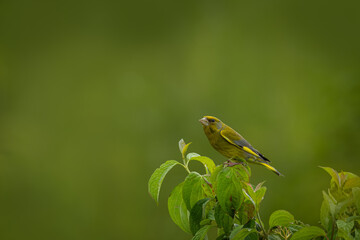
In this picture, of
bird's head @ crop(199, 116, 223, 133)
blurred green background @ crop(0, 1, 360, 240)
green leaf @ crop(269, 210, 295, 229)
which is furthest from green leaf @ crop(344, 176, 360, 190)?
blurred green background @ crop(0, 1, 360, 240)

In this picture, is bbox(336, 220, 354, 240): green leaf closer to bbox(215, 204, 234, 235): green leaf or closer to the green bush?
the green bush

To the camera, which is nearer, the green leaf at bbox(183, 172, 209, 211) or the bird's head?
the green leaf at bbox(183, 172, 209, 211)

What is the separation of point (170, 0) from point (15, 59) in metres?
0.74

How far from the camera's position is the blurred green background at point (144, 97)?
1.71 m

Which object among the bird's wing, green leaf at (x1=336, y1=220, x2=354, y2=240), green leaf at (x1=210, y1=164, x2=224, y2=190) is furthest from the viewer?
the bird's wing

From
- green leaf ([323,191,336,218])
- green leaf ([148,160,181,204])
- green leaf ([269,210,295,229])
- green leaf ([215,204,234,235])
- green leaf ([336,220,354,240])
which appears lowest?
green leaf ([269,210,295,229])

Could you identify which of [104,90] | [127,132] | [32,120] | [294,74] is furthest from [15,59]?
[294,74]

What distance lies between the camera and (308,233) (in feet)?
1.89

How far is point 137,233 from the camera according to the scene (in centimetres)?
174

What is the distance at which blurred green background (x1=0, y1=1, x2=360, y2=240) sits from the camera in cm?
171

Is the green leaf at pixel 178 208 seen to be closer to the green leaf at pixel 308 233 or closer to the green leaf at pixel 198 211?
the green leaf at pixel 198 211

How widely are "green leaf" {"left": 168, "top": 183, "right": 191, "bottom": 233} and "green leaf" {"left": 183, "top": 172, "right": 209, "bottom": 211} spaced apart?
0.05m

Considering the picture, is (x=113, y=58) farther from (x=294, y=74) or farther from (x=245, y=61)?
(x=294, y=74)

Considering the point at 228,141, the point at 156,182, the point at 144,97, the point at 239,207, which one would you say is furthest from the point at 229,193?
the point at 144,97
